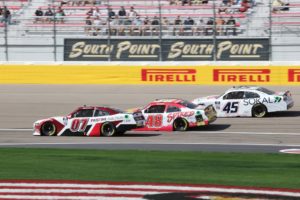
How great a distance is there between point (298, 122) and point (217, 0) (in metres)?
10.6

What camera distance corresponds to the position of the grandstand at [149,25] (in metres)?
33.3

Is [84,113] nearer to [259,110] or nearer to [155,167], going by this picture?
[259,110]

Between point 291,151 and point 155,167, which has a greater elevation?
point 155,167

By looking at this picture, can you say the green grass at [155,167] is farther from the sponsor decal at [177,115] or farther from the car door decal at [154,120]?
the sponsor decal at [177,115]

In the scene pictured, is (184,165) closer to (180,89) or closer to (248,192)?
(248,192)

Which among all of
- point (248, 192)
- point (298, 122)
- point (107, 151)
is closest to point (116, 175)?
point (248, 192)

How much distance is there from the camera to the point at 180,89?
3269 cm

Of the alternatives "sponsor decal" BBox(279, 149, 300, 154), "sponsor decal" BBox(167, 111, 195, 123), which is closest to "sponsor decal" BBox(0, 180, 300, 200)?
"sponsor decal" BBox(279, 149, 300, 154)

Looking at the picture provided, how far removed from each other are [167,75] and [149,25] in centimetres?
275

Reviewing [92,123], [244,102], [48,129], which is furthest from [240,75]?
[48,129]

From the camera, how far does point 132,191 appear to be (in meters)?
14.3

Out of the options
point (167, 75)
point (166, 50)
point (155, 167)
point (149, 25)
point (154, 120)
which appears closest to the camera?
A: point (155, 167)

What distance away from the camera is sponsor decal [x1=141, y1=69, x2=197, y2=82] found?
3288cm

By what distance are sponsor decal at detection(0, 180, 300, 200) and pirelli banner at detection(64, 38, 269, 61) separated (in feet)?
62.4
